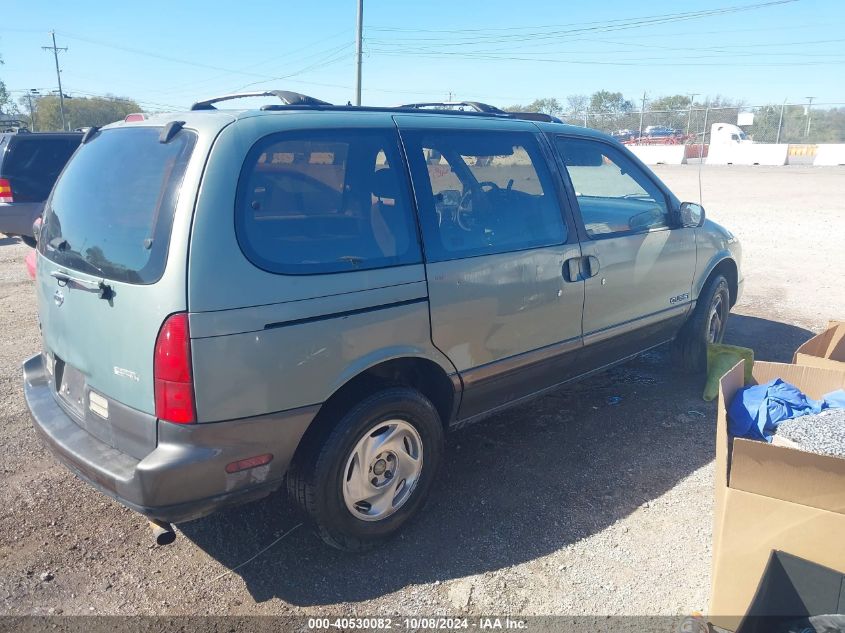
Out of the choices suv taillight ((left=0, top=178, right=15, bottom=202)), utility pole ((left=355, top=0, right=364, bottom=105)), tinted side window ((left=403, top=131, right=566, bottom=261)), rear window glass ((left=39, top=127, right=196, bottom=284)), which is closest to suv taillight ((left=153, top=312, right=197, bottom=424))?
rear window glass ((left=39, top=127, right=196, bottom=284))

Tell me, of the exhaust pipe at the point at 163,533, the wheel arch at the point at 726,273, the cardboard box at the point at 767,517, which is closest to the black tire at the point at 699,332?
the wheel arch at the point at 726,273

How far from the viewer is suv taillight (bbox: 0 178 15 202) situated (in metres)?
10.1

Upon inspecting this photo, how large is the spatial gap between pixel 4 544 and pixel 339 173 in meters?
2.32

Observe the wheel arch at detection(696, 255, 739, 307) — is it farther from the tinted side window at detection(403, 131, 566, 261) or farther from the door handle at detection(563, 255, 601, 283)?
the tinted side window at detection(403, 131, 566, 261)

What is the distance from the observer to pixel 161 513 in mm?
2520

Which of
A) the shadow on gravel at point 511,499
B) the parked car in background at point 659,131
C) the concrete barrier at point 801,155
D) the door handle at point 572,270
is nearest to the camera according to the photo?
the shadow on gravel at point 511,499

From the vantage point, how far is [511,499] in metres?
3.52

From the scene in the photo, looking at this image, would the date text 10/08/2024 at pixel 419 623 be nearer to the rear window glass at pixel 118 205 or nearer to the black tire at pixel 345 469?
the black tire at pixel 345 469

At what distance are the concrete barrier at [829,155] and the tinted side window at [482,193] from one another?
41679mm

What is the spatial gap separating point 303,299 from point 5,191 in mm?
9630

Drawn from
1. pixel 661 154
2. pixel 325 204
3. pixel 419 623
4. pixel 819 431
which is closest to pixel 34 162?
pixel 325 204

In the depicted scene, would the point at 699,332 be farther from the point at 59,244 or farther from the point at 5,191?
the point at 5,191

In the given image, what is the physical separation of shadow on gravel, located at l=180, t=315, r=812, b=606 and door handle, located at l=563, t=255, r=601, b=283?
41.9 inches

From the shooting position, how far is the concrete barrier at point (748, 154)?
39.4 m
